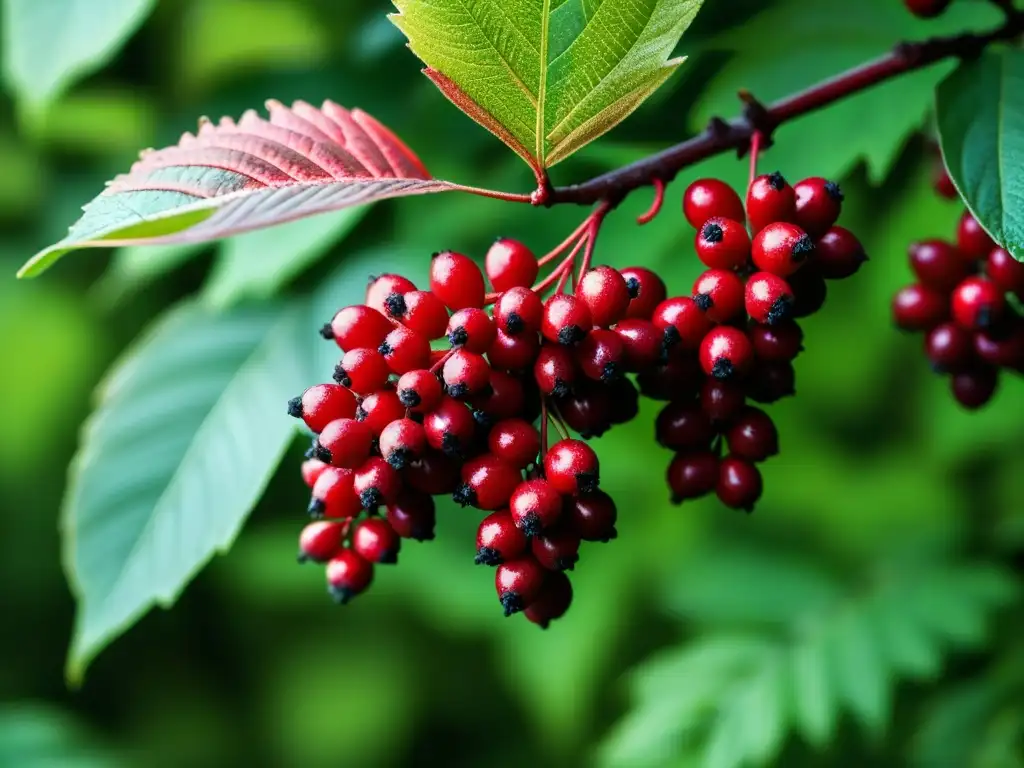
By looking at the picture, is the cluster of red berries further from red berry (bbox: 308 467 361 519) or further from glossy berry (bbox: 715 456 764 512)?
red berry (bbox: 308 467 361 519)

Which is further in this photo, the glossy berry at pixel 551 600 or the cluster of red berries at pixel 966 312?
the cluster of red berries at pixel 966 312

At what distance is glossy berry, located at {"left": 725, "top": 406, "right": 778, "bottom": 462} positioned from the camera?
94cm

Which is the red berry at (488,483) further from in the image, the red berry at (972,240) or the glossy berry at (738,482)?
the red berry at (972,240)

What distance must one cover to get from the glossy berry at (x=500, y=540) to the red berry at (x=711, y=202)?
32cm

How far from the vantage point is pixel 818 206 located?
891 millimetres

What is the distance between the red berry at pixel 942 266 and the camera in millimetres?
1158

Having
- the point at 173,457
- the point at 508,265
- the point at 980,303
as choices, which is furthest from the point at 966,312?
the point at 173,457

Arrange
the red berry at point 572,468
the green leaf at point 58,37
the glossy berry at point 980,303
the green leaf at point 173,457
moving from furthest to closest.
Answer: the green leaf at point 58,37, the green leaf at point 173,457, the glossy berry at point 980,303, the red berry at point 572,468

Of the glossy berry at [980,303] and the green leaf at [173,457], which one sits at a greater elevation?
the glossy berry at [980,303]

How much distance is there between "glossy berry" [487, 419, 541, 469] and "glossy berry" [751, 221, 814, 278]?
0.79ft

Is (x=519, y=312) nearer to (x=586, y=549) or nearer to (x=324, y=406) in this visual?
(x=324, y=406)

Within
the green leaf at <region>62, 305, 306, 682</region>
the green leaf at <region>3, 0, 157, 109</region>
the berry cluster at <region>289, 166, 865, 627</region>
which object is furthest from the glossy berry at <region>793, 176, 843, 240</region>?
the green leaf at <region>3, 0, 157, 109</region>

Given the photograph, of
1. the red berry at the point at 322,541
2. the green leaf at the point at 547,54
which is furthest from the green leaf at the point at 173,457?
the green leaf at the point at 547,54

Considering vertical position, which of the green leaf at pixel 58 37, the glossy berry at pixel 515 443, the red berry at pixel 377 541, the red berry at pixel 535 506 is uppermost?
the green leaf at pixel 58 37
